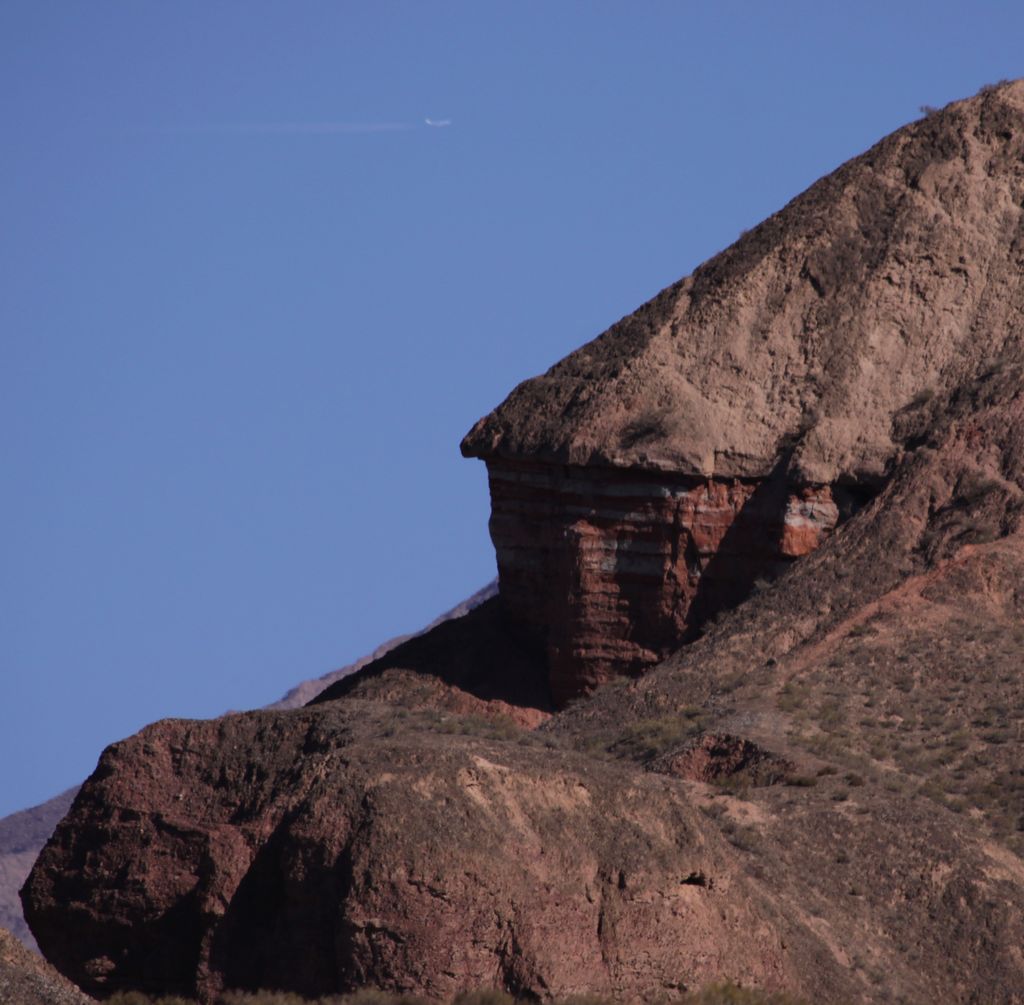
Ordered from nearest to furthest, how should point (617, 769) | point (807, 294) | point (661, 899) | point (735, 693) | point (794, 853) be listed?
1. point (661, 899)
2. point (617, 769)
3. point (794, 853)
4. point (735, 693)
5. point (807, 294)

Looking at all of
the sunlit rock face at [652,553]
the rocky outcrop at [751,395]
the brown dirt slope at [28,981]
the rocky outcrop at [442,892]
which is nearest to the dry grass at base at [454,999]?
the rocky outcrop at [442,892]

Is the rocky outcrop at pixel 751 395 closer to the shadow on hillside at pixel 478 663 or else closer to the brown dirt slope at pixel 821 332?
the brown dirt slope at pixel 821 332

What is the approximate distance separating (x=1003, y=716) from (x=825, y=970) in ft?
32.7

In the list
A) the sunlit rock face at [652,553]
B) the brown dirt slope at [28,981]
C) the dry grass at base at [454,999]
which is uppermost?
the sunlit rock face at [652,553]

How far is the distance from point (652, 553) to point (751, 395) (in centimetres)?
339

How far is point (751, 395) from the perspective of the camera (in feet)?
139

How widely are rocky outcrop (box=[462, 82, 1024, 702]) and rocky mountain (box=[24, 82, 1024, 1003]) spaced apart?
6cm

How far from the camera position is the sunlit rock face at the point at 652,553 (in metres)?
40.6

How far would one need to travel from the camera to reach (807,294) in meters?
43.1

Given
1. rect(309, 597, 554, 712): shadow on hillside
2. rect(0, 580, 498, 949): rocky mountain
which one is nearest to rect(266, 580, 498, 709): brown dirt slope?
rect(0, 580, 498, 949): rocky mountain

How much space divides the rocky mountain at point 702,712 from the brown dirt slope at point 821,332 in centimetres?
6

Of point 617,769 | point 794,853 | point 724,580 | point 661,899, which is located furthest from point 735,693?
point 661,899

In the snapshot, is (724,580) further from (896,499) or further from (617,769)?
(617,769)

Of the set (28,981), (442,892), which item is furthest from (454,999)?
(28,981)
